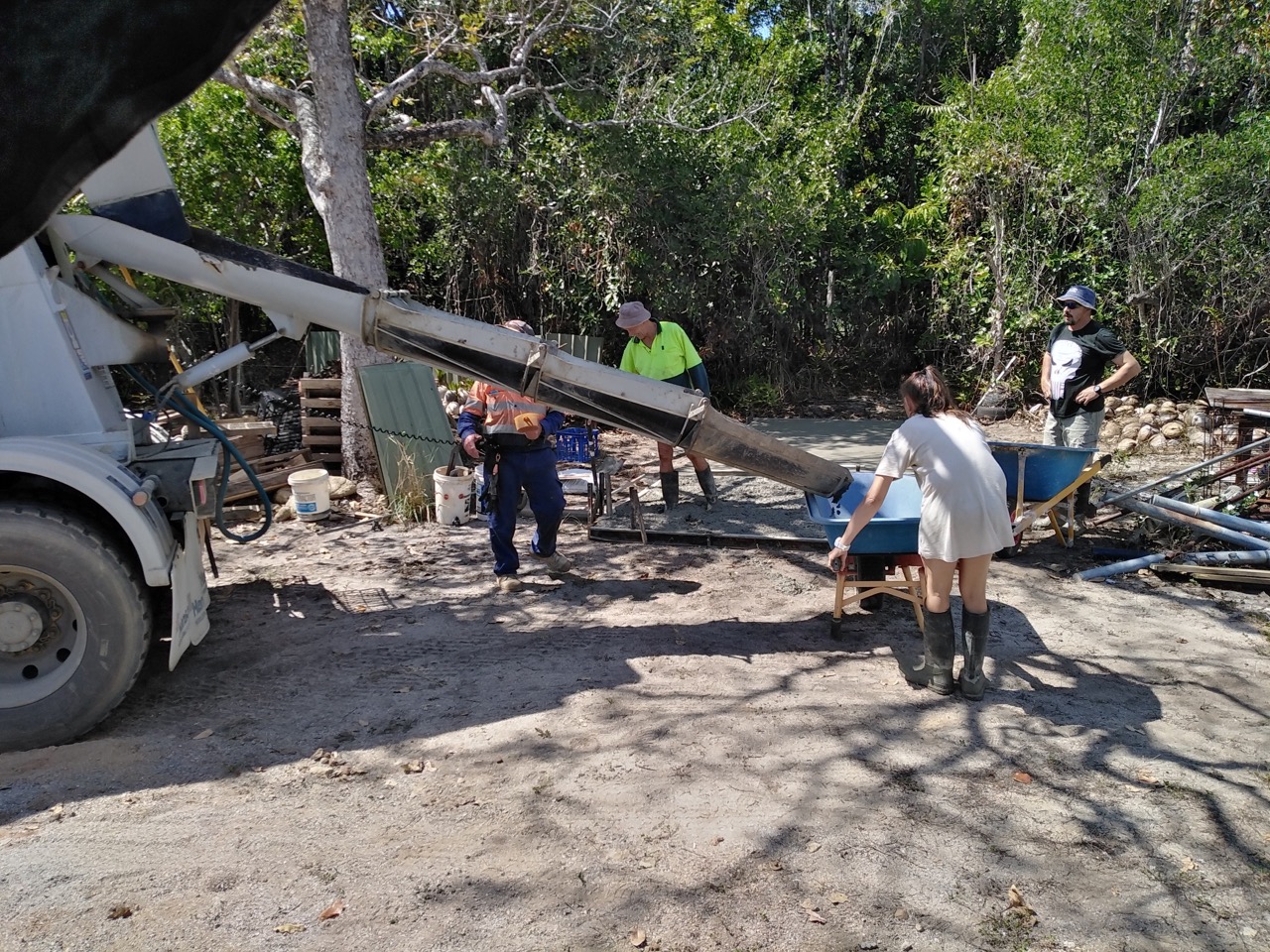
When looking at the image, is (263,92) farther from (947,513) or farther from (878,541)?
(947,513)

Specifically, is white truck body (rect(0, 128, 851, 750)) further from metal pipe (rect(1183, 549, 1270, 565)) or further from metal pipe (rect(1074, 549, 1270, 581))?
A: metal pipe (rect(1183, 549, 1270, 565))

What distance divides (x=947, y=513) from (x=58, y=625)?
4.30 metres

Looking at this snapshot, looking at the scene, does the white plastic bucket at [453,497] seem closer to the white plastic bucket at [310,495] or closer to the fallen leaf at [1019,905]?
the white plastic bucket at [310,495]

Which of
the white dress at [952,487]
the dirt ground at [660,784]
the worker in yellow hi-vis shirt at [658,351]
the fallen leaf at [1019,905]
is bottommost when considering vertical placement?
the fallen leaf at [1019,905]

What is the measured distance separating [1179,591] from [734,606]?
3.02 meters

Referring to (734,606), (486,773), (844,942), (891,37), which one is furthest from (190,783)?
(891,37)

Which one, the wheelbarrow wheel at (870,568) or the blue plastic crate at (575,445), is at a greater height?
the blue plastic crate at (575,445)

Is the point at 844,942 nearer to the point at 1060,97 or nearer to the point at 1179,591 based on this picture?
the point at 1179,591

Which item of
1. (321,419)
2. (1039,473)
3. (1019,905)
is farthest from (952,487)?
(321,419)

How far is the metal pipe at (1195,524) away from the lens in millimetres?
5926

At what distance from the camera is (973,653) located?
15.1 feet

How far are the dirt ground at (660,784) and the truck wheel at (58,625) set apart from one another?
0.72ft

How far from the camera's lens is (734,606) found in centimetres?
607

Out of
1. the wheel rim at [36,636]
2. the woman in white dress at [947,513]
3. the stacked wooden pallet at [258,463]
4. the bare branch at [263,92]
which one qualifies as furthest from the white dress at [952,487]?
the bare branch at [263,92]
